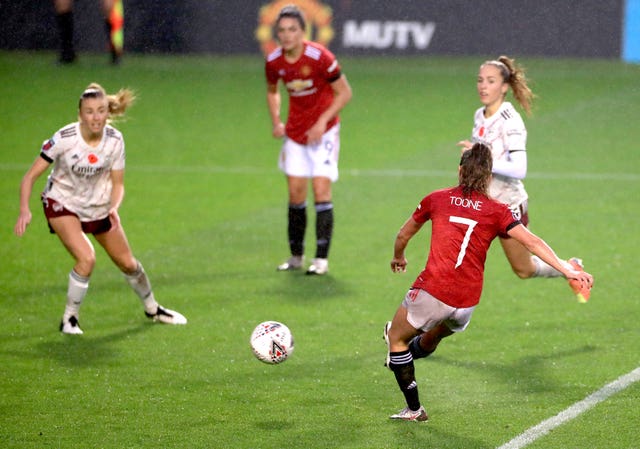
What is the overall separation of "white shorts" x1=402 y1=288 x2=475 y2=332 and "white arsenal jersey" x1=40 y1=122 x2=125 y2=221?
3.10 m

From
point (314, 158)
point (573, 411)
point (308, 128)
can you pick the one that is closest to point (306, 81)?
point (308, 128)

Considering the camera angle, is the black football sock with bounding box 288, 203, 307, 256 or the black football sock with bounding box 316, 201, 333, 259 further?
the black football sock with bounding box 288, 203, 307, 256

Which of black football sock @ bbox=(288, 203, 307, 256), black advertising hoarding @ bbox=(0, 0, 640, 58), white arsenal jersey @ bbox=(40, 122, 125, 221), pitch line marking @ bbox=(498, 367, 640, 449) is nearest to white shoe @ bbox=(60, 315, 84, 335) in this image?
white arsenal jersey @ bbox=(40, 122, 125, 221)

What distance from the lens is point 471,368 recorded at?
26.7 ft

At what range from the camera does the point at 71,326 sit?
29.9ft

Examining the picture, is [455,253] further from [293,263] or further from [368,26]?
[368,26]

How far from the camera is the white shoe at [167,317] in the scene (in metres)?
9.38

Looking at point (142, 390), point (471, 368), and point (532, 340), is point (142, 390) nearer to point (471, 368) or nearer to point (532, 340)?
point (471, 368)

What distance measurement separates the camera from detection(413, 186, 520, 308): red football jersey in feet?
22.3

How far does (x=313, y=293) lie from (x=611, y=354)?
2.90 m

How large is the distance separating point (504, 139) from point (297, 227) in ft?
9.66

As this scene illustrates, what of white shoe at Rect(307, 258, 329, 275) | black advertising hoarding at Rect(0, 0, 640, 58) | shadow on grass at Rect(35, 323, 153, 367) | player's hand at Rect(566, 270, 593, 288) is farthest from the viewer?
black advertising hoarding at Rect(0, 0, 640, 58)

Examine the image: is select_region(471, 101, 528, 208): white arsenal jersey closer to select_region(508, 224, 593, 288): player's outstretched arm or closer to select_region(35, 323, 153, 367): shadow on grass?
select_region(508, 224, 593, 288): player's outstretched arm

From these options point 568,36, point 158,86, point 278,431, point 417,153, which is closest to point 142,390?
point 278,431
